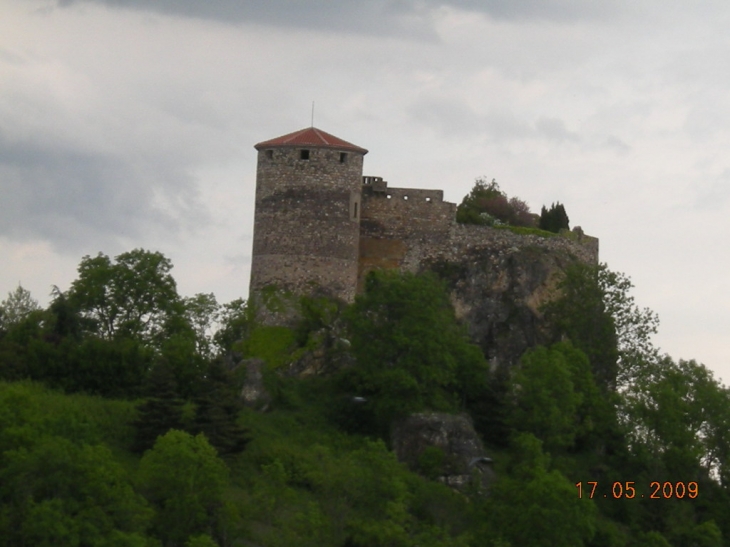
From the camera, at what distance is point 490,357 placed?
7525cm

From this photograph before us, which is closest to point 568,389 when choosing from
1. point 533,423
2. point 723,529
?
point 533,423

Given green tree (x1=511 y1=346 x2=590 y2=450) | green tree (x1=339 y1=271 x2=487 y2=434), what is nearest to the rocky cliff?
green tree (x1=511 y1=346 x2=590 y2=450)

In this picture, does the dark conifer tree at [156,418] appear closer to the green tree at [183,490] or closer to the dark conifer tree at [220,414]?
the dark conifer tree at [220,414]

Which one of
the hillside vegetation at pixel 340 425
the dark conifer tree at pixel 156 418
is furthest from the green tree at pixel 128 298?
the dark conifer tree at pixel 156 418

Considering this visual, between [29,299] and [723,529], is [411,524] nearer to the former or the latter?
[723,529]

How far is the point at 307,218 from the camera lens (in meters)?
70.9

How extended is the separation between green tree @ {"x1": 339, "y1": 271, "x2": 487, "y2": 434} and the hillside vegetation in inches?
3.0

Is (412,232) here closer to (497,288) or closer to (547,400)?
(497,288)

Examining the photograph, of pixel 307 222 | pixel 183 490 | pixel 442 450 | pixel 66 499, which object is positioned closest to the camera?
pixel 66 499

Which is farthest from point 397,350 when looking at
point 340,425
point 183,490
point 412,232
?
point 183,490

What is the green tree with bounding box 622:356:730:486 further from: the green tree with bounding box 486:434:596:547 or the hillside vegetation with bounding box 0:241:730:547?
the green tree with bounding box 486:434:596:547

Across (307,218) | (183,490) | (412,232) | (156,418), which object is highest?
(412,232)
